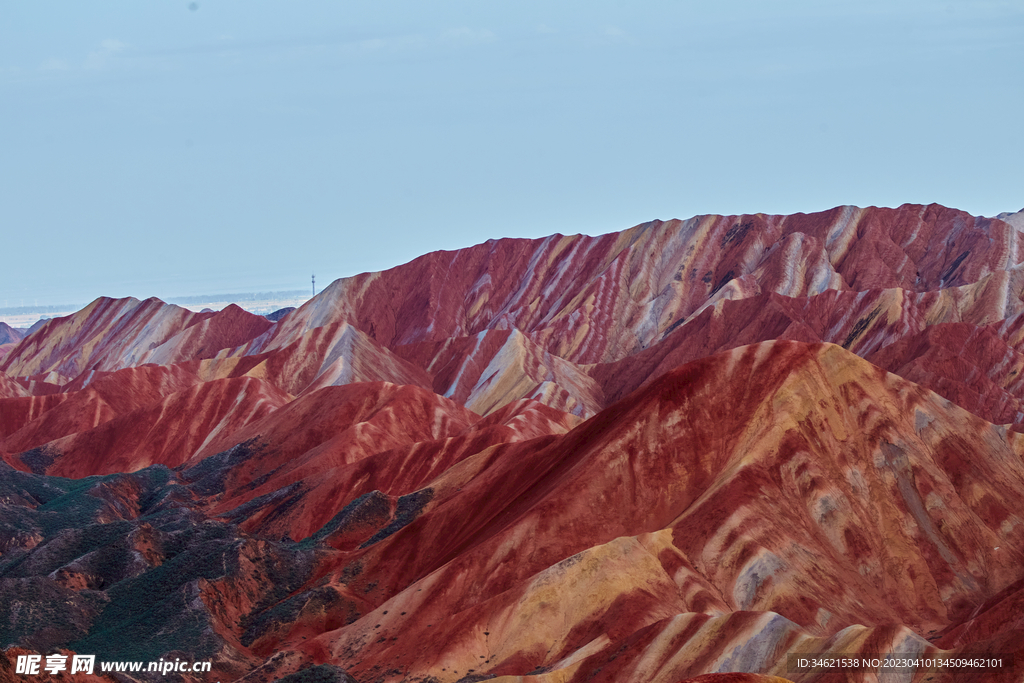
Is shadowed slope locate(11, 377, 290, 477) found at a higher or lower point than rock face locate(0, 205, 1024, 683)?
higher

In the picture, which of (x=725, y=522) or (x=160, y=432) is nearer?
(x=725, y=522)

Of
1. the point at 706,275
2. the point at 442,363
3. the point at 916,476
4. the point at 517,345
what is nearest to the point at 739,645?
the point at 916,476

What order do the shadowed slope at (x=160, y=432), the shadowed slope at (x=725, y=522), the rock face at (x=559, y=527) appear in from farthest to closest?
the shadowed slope at (x=160, y=432)
the shadowed slope at (x=725, y=522)
the rock face at (x=559, y=527)

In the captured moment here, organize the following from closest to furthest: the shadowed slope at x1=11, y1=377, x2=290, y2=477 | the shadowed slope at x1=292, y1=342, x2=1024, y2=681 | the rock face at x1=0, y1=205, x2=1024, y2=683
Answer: the rock face at x1=0, y1=205, x2=1024, y2=683 < the shadowed slope at x1=292, y1=342, x2=1024, y2=681 < the shadowed slope at x1=11, y1=377, x2=290, y2=477

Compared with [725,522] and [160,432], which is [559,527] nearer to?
[725,522]

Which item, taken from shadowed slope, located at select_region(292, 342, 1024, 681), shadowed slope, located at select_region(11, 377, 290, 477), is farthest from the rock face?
shadowed slope, located at select_region(11, 377, 290, 477)

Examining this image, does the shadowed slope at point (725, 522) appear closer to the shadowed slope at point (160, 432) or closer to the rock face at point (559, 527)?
the rock face at point (559, 527)

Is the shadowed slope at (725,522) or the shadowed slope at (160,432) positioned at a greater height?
the shadowed slope at (160,432)

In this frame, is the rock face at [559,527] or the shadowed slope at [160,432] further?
the shadowed slope at [160,432]

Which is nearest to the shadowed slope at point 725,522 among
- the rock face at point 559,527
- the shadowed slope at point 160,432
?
the rock face at point 559,527

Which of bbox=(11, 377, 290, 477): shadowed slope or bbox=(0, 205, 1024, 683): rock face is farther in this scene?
bbox=(11, 377, 290, 477): shadowed slope

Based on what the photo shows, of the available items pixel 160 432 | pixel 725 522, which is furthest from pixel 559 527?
pixel 160 432

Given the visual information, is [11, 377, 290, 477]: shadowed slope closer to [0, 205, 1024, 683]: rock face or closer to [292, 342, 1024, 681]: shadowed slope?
[0, 205, 1024, 683]: rock face

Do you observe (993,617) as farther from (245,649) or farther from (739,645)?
(245,649)
